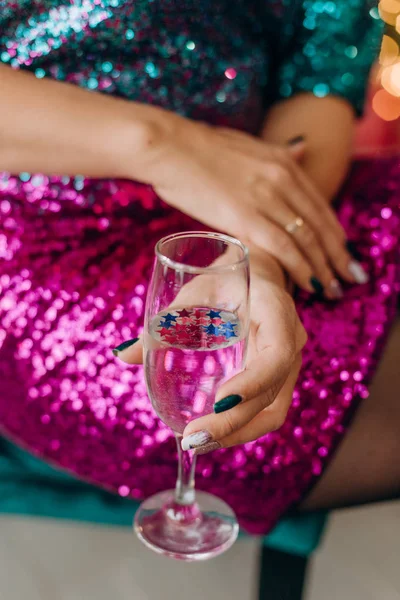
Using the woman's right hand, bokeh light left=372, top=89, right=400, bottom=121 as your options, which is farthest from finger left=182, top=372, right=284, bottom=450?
bokeh light left=372, top=89, right=400, bottom=121

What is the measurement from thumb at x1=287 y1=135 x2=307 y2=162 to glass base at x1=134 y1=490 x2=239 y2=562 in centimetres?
53

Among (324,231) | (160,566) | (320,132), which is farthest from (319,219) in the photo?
(160,566)

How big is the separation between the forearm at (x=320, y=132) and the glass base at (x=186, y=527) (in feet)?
1.75

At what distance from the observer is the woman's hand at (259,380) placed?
1.80ft

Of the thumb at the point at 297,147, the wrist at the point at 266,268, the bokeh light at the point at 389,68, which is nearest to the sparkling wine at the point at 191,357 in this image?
the wrist at the point at 266,268

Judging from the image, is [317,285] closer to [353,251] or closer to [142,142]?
[353,251]

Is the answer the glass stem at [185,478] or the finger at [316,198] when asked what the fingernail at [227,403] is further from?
the finger at [316,198]

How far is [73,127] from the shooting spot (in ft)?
2.73

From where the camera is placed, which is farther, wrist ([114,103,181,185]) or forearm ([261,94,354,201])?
forearm ([261,94,354,201])

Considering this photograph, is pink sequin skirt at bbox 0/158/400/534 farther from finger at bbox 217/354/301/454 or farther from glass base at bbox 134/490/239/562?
finger at bbox 217/354/301/454

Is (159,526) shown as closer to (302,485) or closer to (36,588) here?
(302,485)

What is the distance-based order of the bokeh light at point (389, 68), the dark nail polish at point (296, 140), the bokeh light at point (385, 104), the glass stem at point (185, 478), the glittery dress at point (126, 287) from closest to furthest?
1. the glass stem at point (185, 478)
2. the glittery dress at point (126, 287)
3. the dark nail polish at point (296, 140)
4. the bokeh light at point (389, 68)
5. the bokeh light at point (385, 104)

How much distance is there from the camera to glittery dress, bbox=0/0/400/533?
2.63 feet

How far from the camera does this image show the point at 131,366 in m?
0.80
